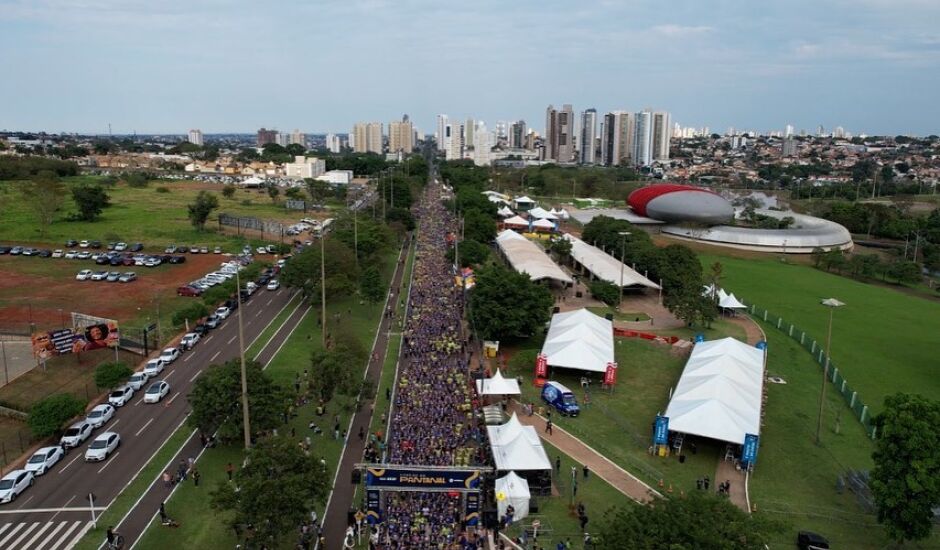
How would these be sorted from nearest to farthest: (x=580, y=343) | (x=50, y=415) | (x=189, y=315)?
1. (x=50, y=415)
2. (x=580, y=343)
3. (x=189, y=315)

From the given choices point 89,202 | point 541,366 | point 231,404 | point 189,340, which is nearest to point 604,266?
point 541,366

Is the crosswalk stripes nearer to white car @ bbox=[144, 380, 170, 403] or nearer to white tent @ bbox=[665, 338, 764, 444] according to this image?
white car @ bbox=[144, 380, 170, 403]

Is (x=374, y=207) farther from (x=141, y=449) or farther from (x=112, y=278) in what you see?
(x=141, y=449)

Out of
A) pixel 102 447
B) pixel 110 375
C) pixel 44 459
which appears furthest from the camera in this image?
pixel 110 375

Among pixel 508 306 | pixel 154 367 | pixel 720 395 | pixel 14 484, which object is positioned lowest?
pixel 14 484

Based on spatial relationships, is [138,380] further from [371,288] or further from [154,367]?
[371,288]

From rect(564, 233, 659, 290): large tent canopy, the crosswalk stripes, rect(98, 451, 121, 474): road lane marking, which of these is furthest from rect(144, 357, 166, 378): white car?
rect(564, 233, 659, 290): large tent canopy

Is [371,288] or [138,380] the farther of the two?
[371,288]

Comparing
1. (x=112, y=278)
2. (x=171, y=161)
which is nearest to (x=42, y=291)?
(x=112, y=278)
